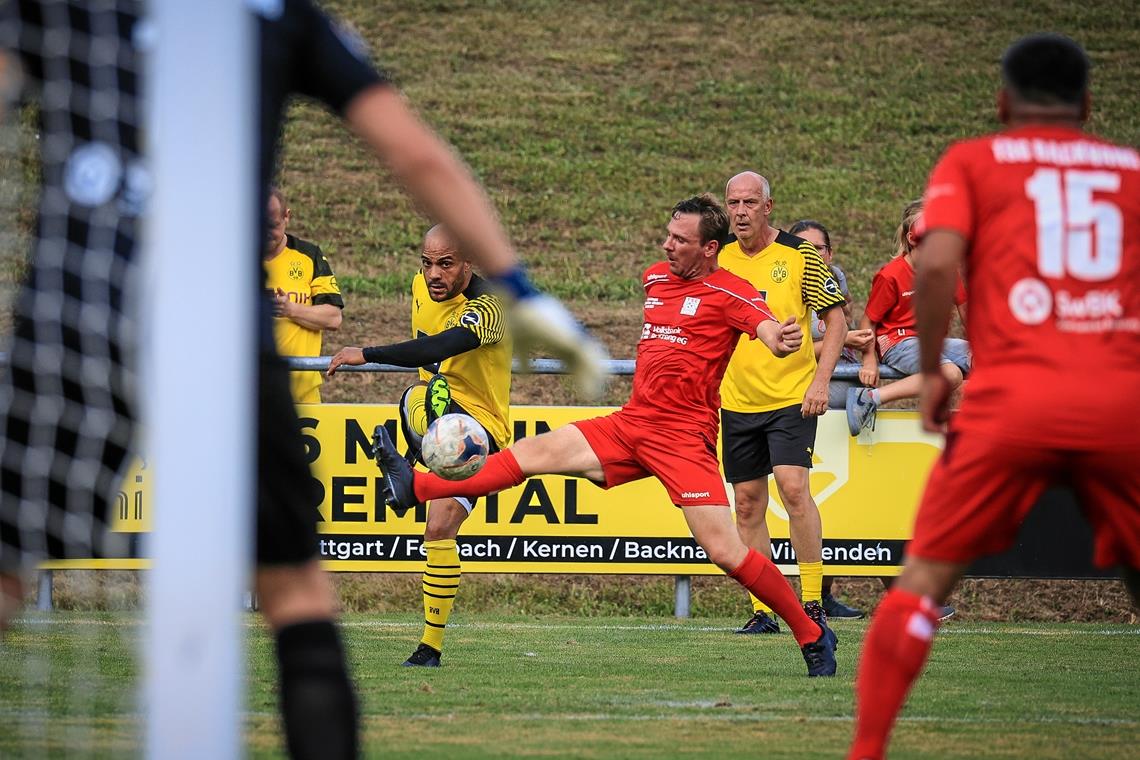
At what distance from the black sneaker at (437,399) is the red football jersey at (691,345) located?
3.12 ft

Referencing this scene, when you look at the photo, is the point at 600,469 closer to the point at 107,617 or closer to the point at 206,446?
the point at 107,617

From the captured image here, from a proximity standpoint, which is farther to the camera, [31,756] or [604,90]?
[604,90]

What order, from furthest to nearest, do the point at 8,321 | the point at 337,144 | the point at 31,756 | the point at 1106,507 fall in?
the point at 337,144, the point at 8,321, the point at 31,756, the point at 1106,507

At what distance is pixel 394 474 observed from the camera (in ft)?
26.0

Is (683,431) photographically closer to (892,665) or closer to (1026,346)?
(892,665)

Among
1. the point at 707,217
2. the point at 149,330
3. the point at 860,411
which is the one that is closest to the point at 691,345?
the point at 707,217

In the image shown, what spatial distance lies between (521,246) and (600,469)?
14.2m

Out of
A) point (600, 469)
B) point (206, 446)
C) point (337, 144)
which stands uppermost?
point (337, 144)

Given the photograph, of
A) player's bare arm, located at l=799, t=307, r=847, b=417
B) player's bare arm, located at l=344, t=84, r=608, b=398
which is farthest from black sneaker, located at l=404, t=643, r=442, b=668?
player's bare arm, located at l=344, t=84, r=608, b=398

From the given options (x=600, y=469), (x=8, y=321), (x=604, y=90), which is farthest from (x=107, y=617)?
(x=604, y=90)

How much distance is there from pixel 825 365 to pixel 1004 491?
5.45 m

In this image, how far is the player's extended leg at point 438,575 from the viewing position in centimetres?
779

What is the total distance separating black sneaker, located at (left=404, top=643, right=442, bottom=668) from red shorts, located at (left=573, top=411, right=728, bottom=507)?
117 cm

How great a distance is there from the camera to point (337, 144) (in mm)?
25672
